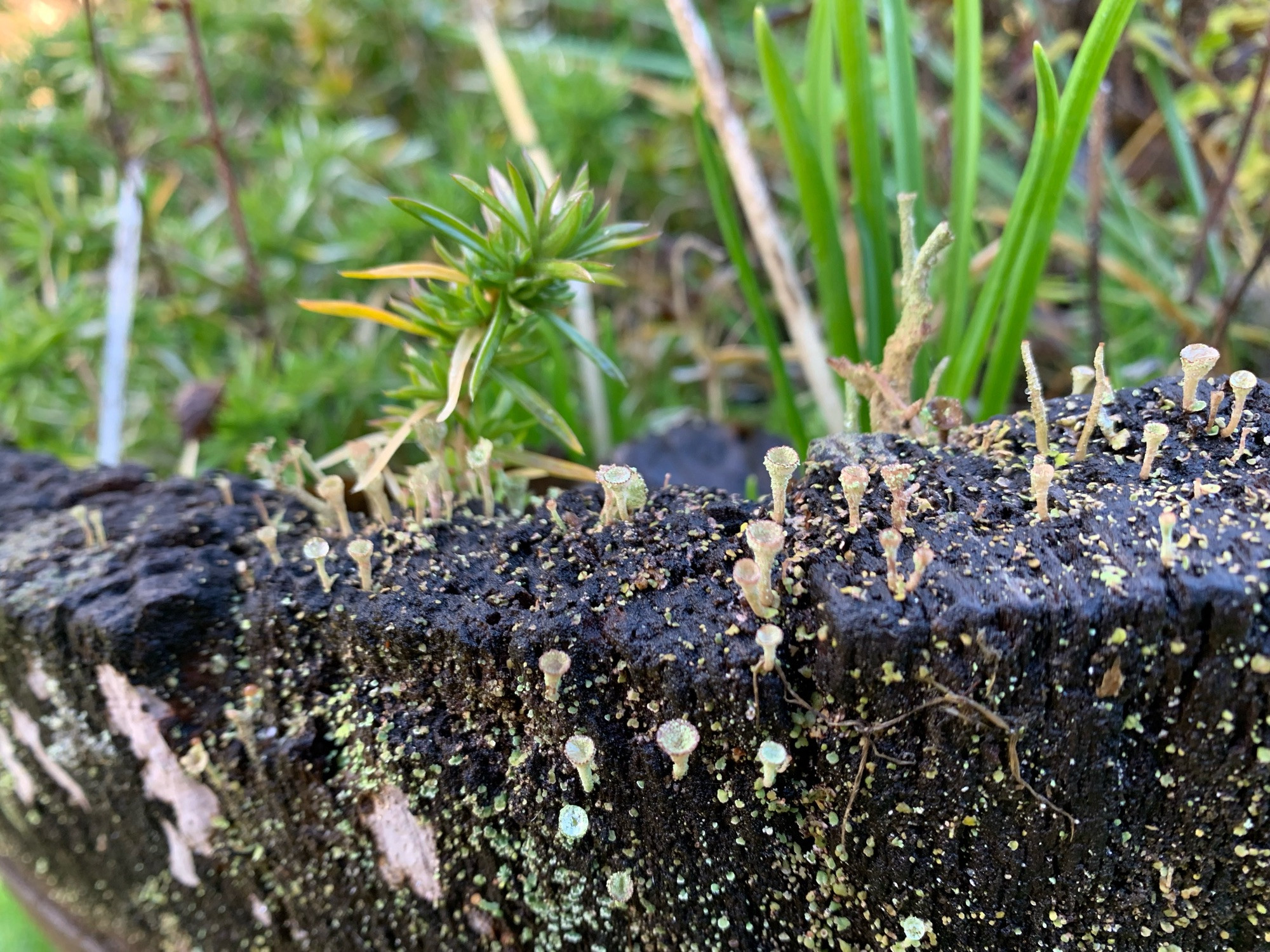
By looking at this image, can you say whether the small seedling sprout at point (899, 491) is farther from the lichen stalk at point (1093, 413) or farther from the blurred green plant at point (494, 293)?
the blurred green plant at point (494, 293)

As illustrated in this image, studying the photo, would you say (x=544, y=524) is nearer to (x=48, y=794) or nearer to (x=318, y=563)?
(x=318, y=563)

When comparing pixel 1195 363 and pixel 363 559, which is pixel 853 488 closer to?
pixel 1195 363

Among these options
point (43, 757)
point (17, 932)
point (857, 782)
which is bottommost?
point (17, 932)

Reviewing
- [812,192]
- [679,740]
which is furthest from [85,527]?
[812,192]

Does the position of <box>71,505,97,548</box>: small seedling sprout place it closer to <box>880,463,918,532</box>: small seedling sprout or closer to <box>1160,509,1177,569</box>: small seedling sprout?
<box>880,463,918,532</box>: small seedling sprout

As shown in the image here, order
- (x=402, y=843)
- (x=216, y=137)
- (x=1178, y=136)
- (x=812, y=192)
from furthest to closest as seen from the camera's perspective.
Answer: (x=1178, y=136), (x=216, y=137), (x=812, y=192), (x=402, y=843)

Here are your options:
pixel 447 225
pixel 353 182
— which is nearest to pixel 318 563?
pixel 447 225

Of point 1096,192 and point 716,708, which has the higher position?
point 1096,192
